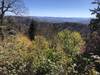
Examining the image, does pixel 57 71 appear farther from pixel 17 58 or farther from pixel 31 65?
pixel 17 58

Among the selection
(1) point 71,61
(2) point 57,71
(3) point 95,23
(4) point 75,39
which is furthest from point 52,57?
(3) point 95,23

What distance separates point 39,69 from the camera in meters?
7.59

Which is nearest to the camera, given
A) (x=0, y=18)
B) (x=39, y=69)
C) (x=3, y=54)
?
(x=39, y=69)

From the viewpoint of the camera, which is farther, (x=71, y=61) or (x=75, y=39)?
(x=75, y=39)

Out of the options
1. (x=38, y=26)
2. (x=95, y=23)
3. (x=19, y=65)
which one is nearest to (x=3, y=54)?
(x=19, y=65)

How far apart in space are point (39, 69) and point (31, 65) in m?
0.34

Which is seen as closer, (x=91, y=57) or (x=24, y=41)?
(x=91, y=57)

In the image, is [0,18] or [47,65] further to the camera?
[0,18]

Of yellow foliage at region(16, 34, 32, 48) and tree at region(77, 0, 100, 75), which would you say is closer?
tree at region(77, 0, 100, 75)

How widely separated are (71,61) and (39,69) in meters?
1.28

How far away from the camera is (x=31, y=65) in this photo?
7797 millimetres

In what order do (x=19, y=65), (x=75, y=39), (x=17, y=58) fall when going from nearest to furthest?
(x=19, y=65)
(x=17, y=58)
(x=75, y=39)

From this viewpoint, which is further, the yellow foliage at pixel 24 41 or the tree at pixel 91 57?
the yellow foliage at pixel 24 41

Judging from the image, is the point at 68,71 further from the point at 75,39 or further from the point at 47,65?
the point at 75,39
